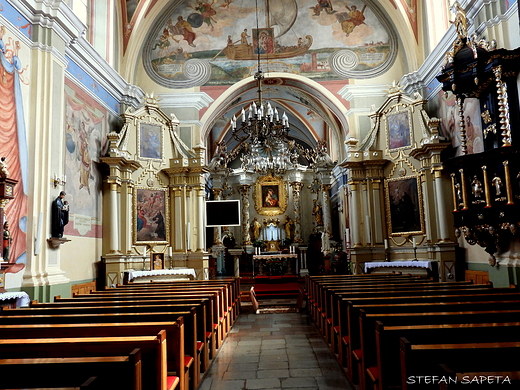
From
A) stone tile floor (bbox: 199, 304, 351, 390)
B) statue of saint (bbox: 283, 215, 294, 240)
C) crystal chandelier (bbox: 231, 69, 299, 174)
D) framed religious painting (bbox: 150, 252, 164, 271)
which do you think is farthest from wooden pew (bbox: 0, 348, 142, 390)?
statue of saint (bbox: 283, 215, 294, 240)

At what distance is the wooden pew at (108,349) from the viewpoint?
2713 millimetres

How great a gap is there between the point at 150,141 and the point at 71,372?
11042mm

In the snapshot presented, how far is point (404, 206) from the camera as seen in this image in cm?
1221

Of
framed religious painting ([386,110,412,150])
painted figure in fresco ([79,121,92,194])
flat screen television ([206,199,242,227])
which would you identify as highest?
framed religious painting ([386,110,412,150])

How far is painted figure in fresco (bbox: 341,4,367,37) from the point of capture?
13.8 meters

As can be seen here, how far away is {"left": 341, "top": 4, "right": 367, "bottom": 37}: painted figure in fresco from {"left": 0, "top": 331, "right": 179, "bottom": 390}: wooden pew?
13104 millimetres

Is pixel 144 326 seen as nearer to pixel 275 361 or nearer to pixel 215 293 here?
pixel 275 361

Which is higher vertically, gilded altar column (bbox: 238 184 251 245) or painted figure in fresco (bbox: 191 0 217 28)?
painted figure in fresco (bbox: 191 0 217 28)

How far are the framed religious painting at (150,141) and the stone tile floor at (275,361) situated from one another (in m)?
6.51

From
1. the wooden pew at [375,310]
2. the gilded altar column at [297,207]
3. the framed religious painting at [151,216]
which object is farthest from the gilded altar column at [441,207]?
the gilded altar column at [297,207]

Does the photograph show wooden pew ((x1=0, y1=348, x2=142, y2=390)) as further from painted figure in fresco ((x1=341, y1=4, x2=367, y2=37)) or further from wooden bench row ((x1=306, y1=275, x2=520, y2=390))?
painted figure in fresco ((x1=341, y1=4, x2=367, y2=37))

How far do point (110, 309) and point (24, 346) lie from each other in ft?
5.10

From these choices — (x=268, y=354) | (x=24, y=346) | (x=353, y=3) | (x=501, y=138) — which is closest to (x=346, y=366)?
(x=268, y=354)

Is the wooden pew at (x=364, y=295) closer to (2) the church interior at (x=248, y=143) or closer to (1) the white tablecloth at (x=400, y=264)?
(2) the church interior at (x=248, y=143)
